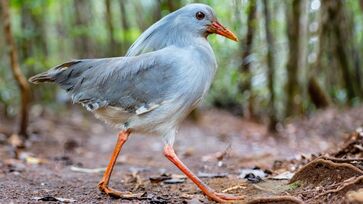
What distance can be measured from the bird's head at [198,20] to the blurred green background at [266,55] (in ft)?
10.0

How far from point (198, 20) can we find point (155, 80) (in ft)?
2.49

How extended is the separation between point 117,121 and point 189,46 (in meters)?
0.96

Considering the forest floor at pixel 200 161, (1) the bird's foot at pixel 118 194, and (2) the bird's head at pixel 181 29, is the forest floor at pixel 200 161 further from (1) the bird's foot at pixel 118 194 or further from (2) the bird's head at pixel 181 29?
(2) the bird's head at pixel 181 29

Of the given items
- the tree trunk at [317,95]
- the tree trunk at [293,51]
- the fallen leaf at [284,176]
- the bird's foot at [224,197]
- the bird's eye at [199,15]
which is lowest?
the tree trunk at [317,95]

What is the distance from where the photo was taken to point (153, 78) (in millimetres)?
4691

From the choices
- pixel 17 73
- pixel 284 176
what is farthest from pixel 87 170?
pixel 284 176

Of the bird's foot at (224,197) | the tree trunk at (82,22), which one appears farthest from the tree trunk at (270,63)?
the bird's foot at (224,197)

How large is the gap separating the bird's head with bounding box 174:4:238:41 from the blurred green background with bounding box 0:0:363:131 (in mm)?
3051

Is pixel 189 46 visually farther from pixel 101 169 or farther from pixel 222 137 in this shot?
pixel 222 137

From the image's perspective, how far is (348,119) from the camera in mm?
10398

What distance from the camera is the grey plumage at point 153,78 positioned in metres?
4.64

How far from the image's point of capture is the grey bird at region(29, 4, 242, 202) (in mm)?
4629

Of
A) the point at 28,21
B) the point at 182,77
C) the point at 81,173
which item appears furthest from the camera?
the point at 28,21

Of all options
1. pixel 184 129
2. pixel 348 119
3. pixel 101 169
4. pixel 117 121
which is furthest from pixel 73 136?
pixel 117 121
